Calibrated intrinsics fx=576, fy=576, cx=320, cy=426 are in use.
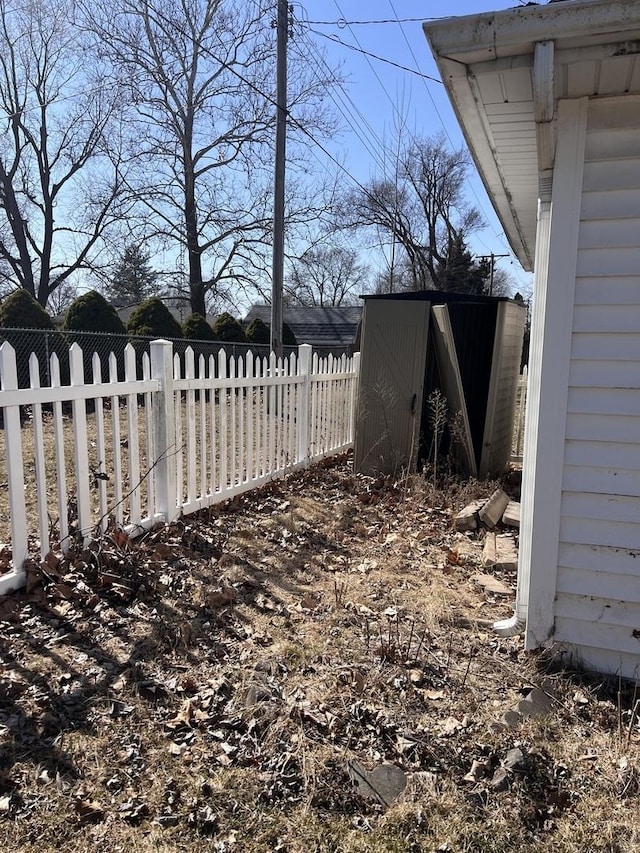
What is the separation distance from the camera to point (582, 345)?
2604 millimetres

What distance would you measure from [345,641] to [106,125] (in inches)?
1083

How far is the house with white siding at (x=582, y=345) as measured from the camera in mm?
2426

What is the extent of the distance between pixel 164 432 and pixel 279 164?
303 inches

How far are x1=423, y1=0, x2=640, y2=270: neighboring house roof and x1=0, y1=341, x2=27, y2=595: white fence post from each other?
2537 mm

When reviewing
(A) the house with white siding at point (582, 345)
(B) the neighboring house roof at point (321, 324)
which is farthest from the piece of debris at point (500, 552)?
(B) the neighboring house roof at point (321, 324)

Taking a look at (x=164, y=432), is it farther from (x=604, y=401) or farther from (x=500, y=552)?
(x=604, y=401)

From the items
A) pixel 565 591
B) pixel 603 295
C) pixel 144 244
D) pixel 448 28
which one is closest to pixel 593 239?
pixel 603 295

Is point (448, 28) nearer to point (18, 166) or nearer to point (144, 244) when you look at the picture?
point (144, 244)

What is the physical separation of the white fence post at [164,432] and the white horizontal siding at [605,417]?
2.79 metres

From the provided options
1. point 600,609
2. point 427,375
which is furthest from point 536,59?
point 427,375

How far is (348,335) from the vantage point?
101 ft

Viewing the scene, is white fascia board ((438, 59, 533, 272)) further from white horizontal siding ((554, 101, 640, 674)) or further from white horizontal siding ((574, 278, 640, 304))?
white horizontal siding ((574, 278, 640, 304))

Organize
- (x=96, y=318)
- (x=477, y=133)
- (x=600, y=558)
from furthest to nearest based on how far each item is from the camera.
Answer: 1. (x=96, y=318)
2. (x=477, y=133)
3. (x=600, y=558)

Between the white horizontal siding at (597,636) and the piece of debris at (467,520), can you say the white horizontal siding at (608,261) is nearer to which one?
the white horizontal siding at (597,636)
